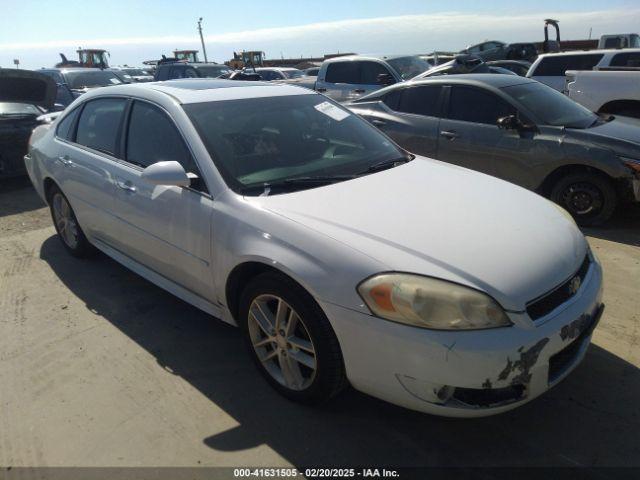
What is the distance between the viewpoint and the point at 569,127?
5133mm

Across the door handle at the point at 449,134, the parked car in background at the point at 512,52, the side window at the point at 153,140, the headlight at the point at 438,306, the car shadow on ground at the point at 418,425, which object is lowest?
the car shadow on ground at the point at 418,425

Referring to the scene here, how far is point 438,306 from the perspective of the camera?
2.05 meters

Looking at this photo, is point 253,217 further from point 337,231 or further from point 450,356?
point 450,356

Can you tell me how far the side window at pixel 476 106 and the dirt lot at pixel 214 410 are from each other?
2472mm

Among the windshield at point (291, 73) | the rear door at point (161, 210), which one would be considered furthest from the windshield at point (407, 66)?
the rear door at point (161, 210)

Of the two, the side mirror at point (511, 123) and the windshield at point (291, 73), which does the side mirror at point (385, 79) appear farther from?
the windshield at point (291, 73)

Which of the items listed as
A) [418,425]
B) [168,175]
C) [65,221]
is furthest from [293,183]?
[65,221]

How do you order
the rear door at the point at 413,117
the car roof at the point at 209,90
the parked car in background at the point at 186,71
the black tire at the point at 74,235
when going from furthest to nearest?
1. the parked car in background at the point at 186,71
2. the rear door at the point at 413,117
3. the black tire at the point at 74,235
4. the car roof at the point at 209,90

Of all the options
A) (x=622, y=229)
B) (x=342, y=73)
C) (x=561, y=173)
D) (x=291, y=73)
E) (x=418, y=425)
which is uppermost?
(x=291, y=73)

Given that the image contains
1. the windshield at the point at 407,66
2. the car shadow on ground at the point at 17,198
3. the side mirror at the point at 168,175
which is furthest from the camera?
the windshield at the point at 407,66

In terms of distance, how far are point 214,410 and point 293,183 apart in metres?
1.28

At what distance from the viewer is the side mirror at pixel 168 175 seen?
268 cm

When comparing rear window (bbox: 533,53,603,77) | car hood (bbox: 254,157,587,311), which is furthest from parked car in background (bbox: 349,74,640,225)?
rear window (bbox: 533,53,603,77)

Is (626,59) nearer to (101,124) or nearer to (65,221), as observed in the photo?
(101,124)
